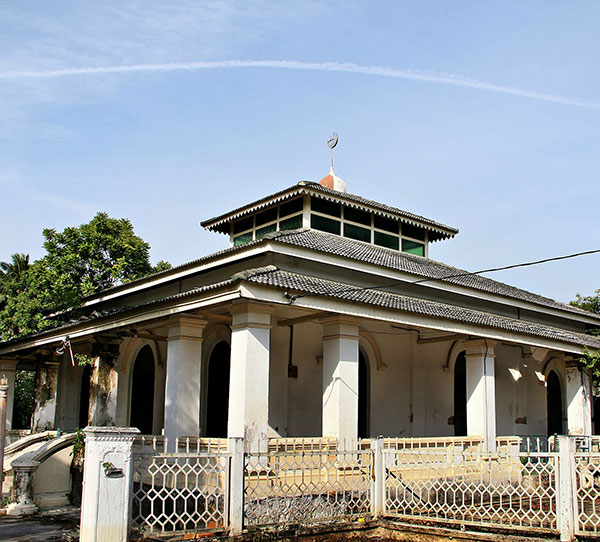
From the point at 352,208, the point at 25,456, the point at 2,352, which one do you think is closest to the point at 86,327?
the point at 25,456

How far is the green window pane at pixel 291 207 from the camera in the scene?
17.2m

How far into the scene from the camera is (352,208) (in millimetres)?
17969

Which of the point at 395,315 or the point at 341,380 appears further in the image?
the point at 395,315

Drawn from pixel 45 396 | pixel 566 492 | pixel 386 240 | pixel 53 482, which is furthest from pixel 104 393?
pixel 566 492

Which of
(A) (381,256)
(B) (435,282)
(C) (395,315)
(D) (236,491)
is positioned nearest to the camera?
(D) (236,491)

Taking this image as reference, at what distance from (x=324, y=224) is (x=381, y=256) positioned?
1710mm

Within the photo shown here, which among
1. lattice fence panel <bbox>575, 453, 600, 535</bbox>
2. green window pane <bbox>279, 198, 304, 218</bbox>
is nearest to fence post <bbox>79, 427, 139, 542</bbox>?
lattice fence panel <bbox>575, 453, 600, 535</bbox>

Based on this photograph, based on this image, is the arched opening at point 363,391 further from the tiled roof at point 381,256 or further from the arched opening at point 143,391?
the arched opening at point 143,391

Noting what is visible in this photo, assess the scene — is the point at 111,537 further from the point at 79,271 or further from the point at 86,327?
the point at 79,271

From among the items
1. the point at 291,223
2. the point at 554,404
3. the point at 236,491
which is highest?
the point at 291,223

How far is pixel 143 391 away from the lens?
17188mm

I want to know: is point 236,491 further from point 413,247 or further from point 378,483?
point 413,247

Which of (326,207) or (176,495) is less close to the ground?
(326,207)

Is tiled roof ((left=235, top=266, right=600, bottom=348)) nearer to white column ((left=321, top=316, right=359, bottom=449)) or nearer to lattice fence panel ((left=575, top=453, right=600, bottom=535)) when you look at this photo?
white column ((left=321, top=316, right=359, bottom=449))
